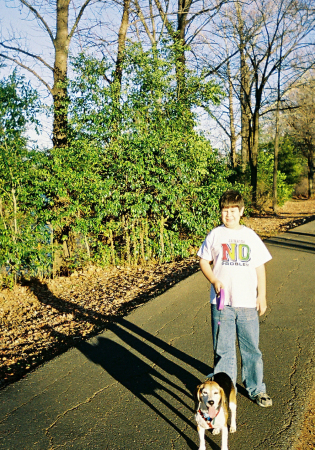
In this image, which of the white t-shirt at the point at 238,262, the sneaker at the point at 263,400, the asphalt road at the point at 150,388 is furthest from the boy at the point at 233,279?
the asphalt road at the point at 150,388

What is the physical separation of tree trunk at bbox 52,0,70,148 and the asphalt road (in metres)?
5.83

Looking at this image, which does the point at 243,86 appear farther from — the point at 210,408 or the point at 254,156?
the point at 210,408

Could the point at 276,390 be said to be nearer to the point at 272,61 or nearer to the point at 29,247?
the point at 29,247

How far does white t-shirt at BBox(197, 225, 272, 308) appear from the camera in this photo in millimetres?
3008

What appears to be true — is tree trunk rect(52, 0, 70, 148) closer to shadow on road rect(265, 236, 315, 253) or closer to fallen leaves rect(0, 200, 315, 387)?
fallen leaves rect(0, 200, 315, 387)

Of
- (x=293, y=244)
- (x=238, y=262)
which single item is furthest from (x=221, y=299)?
(x=293, y=244)

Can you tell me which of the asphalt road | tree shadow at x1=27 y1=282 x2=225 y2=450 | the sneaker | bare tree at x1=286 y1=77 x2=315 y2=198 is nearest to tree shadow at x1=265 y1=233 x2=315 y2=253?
the asphalt road

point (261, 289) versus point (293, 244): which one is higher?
point (261, 289)

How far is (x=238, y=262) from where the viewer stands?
3.01 meters

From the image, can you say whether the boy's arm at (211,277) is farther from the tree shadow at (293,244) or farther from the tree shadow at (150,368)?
the tree shadow at (293,244)

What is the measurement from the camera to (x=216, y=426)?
2553mm

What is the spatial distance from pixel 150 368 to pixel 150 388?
0.40 m

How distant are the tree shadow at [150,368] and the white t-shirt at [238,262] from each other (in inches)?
43.3

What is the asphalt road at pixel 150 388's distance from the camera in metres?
2.99
